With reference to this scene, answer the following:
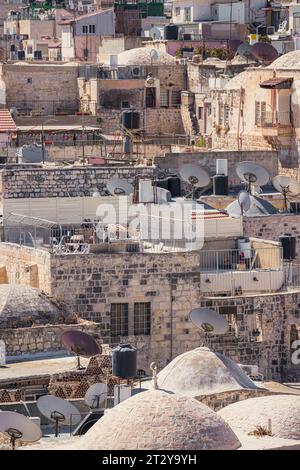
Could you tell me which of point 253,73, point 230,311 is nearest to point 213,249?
point 230,311

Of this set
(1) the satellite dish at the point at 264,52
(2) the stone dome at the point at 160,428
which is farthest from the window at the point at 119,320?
(1) the satellite dish at the point at 264,52

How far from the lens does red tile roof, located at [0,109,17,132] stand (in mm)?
74056

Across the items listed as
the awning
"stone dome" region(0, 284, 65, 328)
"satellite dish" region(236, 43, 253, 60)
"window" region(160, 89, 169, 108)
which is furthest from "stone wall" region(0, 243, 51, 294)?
"satellite dish" region(236, 43, 253, 60)

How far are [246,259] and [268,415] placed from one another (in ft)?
49.2

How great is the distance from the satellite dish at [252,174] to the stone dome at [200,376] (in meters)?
15.9

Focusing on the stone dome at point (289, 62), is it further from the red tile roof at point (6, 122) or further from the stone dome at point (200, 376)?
the stone dome at point (200, 376)

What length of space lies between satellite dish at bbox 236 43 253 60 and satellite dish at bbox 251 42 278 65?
0.57 m

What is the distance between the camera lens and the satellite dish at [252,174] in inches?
2388

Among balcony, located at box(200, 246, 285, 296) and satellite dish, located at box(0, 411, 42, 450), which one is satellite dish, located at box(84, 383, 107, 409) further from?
balcony, located at box(200, 246, 285, 296)

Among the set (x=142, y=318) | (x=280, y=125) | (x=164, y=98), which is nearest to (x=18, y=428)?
(x=142, y=318)

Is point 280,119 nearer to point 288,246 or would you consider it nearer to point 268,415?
point 288,246

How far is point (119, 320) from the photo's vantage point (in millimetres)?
49875
